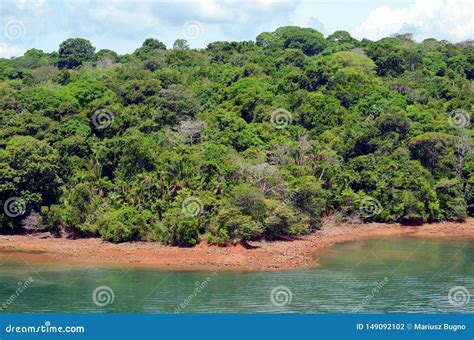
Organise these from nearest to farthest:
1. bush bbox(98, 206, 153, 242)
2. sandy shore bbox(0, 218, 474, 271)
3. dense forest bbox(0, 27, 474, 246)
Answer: sandy shore bbox(0, 218, 474, 271)
bush bbox(98, 206, 153, 242)
dense forest bbox(0, 27, 474, 246)

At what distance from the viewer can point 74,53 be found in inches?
3334

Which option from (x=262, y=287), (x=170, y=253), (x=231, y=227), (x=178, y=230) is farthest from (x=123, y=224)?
(x=262, y=287)

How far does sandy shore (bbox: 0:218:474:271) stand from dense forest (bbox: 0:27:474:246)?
89 cm

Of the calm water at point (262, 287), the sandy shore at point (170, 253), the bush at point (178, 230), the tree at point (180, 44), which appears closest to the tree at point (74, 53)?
the tree at point (180, 44)

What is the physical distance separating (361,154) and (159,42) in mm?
47536

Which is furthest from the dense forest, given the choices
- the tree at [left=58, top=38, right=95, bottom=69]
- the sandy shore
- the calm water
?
the tree at [left=58, top=38, right=95, bottom=69]

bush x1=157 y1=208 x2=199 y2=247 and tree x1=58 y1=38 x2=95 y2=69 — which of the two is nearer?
bush x1=157 y1=208 x2=199 y2=247

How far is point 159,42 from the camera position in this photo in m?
90.4

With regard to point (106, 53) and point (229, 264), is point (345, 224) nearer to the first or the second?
point (229, 264)

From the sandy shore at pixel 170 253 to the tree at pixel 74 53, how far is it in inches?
1867

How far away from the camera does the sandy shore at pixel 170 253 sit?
115ft

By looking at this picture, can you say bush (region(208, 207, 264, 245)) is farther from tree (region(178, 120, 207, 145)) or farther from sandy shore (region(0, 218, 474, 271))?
tree (region(178, 120, 207, 145))

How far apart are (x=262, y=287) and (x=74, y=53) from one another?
6211 centimetres

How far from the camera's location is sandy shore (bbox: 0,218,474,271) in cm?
3509
